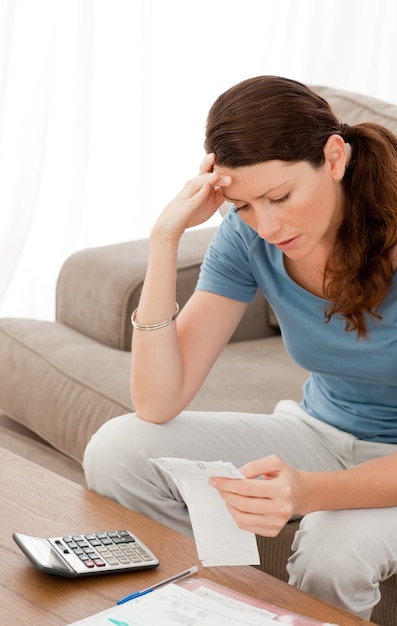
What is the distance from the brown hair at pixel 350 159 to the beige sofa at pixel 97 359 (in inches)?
20.0

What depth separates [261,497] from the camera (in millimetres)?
1355

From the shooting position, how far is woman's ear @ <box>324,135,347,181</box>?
1.51 m

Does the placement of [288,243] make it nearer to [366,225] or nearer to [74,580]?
[366,225]

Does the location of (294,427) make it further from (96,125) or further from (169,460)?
(96,125)

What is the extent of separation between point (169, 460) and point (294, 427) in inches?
18.2

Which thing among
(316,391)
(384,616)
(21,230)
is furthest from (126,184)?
(384,616)

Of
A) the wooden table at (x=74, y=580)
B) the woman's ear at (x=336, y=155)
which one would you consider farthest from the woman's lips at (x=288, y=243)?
the wooden table at (x=74, y=580)

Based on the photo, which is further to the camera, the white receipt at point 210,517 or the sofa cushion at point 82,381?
the sofa cushion at point 82,381

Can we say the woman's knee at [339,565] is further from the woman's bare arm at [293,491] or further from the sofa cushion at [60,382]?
the sofa cushion at [60,382]

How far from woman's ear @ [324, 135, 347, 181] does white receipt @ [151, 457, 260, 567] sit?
471 mm

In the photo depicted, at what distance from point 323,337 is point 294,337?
0.06 m

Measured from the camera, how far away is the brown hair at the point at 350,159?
145cm

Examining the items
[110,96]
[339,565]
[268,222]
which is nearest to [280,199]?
[268,222]

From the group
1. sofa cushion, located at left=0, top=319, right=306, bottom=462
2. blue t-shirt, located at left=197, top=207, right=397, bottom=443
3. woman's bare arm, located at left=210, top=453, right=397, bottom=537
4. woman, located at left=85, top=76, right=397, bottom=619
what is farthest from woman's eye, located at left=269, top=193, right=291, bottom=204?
sofa cushion, located at left=0, top=319, right=306, bottom=462
